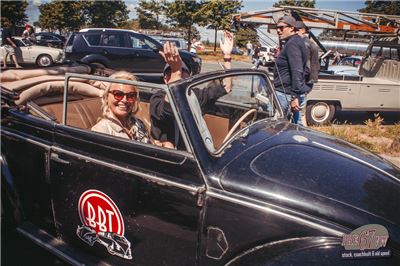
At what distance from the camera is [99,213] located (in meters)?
2.19

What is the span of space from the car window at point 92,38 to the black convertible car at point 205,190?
10.1 meters

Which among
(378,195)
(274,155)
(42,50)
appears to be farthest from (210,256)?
(42,50)

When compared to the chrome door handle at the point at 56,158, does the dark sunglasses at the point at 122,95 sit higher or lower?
higher

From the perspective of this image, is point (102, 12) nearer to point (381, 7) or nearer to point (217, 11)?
point (217, 11)

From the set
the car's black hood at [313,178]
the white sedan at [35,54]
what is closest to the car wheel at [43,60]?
the white sedan at [35,54]

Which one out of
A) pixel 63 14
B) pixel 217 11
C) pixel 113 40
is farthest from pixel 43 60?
pixel 63 14

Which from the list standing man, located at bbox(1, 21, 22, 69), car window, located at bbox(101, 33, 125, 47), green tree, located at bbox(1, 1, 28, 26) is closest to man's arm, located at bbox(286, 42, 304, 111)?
car window, located at bbox(101, 33, 125, 47)

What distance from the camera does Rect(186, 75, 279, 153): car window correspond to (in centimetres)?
227

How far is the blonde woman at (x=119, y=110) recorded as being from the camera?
2461 millimetres

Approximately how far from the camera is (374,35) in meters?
9.50

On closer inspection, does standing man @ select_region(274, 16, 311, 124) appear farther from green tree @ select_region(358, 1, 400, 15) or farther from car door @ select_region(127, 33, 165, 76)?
green tree @ select_region(358, 1, 400, 15)

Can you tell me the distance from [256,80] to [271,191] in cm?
131

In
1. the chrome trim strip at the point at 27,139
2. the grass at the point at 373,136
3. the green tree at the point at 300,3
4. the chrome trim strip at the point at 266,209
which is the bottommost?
the grass at the point at 373,136

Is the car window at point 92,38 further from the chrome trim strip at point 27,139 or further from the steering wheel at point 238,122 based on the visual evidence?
the steering wheel at point 238,122
